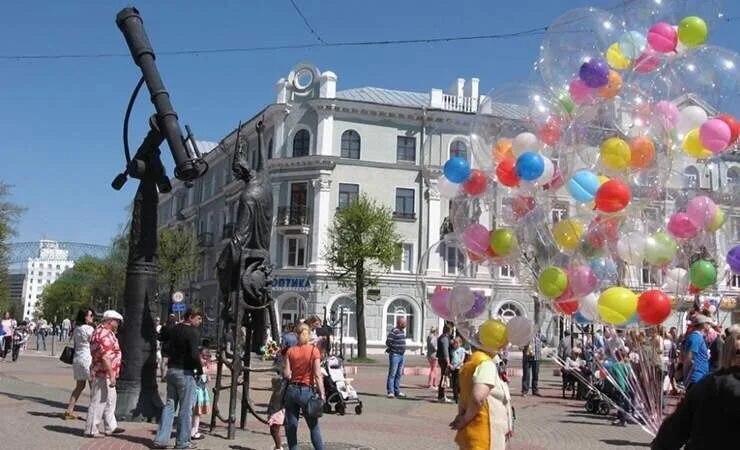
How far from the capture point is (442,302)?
779 cm

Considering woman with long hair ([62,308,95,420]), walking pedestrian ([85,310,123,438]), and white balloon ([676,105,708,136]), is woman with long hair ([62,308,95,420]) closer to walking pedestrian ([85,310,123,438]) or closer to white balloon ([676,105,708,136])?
walking pedestrian ([85,310,123,438])

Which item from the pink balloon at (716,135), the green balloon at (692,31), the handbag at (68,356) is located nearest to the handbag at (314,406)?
the pink balloon at (716,135)

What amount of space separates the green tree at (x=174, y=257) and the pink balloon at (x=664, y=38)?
4360 cm

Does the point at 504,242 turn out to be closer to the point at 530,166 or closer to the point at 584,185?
the point at 530,166

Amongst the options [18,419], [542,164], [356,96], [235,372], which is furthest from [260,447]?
[356,96]

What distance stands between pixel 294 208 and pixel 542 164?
35.5 meters

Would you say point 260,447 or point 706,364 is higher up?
point 706,364

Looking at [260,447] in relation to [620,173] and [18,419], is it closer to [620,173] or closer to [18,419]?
[18,419]

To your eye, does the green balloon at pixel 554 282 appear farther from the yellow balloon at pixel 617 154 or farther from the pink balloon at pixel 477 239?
the yellow balloon at pixel 617 154

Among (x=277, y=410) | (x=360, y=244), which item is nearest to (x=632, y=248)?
(x=277, y=410)

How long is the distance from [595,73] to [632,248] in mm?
1893

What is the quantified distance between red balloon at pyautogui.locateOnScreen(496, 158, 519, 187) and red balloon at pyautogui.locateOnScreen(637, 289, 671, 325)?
1951mm

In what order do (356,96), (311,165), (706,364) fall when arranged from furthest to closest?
(356,96), (311,165), (706,364)

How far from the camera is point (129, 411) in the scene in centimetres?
1119
